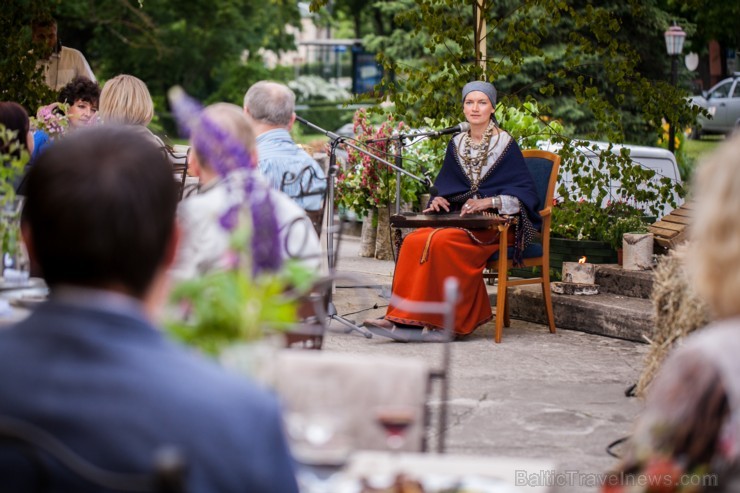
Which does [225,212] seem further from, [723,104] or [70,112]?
[723,104]

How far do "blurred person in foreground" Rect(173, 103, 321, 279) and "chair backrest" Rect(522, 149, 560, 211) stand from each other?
149 inches

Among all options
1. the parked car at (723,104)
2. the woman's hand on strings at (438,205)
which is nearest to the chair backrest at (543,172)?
the woman's hand on strings at (438,205)

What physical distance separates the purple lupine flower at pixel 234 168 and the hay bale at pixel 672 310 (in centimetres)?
217

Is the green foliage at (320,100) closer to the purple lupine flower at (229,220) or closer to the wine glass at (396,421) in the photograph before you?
the purple lupine flower at (229,220)

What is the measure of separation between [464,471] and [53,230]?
1.11 metres

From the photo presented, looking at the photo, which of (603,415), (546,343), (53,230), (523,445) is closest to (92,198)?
(53,230)

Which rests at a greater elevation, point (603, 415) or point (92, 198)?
point (92, 198)

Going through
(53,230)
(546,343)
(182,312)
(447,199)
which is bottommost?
(546,343)

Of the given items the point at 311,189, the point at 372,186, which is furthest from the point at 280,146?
the point at 372,186

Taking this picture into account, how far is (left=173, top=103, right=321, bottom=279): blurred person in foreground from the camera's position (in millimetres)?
3277

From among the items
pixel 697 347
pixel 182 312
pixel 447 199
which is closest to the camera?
pixel 697 347

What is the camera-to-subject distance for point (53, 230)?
1.83 meters

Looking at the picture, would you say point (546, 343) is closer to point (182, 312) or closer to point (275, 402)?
point (182, 312)

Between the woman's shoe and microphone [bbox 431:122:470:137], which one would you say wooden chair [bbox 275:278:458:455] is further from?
microphone [bbox 431:122:470:137]
